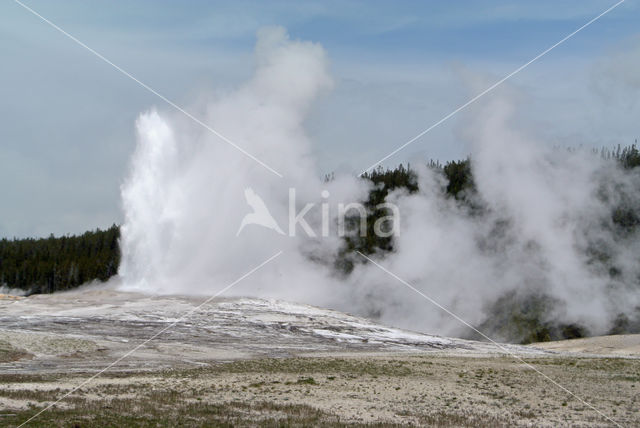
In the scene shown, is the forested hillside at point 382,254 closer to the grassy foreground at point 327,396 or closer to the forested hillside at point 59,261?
the forested hillside at point 59,261

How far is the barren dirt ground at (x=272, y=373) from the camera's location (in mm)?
22547

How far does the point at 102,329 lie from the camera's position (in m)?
49.1

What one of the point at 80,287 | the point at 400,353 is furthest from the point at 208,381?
the point at 80,287

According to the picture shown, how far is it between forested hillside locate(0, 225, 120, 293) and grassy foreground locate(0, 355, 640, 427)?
306 ft

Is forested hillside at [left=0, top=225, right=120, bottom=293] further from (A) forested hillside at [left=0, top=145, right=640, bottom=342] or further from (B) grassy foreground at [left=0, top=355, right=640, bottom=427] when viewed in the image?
(B) grassy foreground at [left=0, top=355, right=640, bottom=427]

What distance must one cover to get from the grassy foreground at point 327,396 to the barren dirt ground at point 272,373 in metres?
0.08

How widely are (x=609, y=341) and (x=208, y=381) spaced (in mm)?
42292

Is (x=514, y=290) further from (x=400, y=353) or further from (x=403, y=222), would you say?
(x=400, y=353)

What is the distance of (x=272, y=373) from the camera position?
33375 mm

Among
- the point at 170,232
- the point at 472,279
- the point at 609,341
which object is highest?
the point at 170,232

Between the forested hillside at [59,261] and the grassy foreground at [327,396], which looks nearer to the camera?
the grassy foreground at [327,396]

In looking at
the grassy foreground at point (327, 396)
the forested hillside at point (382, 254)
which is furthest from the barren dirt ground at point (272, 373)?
the forested hillside at point (382, 254)

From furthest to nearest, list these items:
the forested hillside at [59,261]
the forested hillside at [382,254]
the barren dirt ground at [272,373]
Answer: the forested hillside at [59,261], the forested hillside at [382,254], the barren dirt ground at [272,373]

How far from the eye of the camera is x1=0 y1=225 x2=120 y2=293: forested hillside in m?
126
